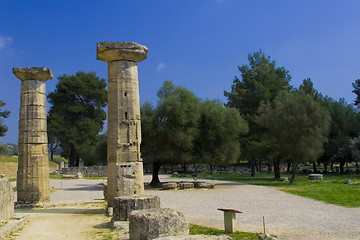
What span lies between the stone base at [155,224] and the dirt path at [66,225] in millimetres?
1187

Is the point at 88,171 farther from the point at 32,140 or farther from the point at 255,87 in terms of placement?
the point at 32,140

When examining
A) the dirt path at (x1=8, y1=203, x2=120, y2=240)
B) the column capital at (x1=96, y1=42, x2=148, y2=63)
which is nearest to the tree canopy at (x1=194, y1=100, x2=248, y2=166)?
the dirt path at (x1=8, y1=203, x2=120, y2=240)

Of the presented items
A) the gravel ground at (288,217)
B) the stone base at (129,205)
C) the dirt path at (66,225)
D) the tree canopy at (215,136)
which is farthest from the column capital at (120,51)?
the tree canopy at (215,136)

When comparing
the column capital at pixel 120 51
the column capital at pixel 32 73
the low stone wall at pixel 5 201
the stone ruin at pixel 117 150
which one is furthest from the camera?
the column capital at pixel 32 73

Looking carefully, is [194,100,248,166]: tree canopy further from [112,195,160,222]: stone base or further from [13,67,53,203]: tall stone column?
[112,195,160,222]: stone base

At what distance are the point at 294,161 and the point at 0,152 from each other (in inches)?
1255

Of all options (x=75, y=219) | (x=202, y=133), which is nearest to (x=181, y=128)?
(x=202, y=133)

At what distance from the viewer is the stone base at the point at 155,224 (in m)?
6.65

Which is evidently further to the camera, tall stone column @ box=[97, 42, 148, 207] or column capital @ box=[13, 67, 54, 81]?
column capital @ box=[13, 67, 54, 81]

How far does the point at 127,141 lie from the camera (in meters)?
11.5

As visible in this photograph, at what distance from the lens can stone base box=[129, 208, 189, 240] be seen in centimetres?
665

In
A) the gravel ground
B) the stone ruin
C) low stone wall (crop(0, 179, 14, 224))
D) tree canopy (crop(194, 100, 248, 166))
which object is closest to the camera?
the stone ruin

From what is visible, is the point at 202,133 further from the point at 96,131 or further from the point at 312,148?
the point at 96,131

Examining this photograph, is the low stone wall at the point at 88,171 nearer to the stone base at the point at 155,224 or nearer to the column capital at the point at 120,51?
the column capital at the point at 120,51
